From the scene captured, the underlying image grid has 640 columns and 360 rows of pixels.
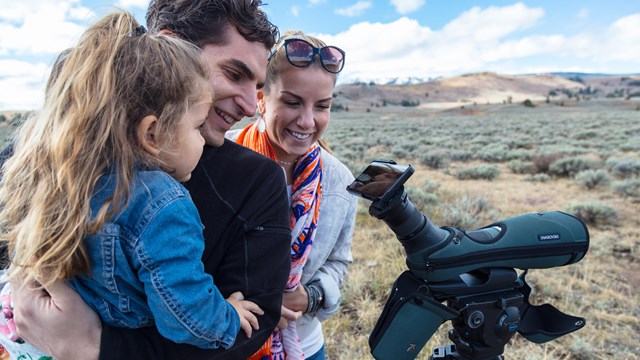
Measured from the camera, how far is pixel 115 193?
34.6 inches

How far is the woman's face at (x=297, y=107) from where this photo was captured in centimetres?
167

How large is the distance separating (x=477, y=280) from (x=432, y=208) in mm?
5422

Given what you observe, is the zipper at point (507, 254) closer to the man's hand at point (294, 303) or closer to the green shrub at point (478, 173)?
the man's hand at point (294, 303)

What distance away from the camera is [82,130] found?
877 millimetres

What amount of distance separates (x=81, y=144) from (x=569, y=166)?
10745mm

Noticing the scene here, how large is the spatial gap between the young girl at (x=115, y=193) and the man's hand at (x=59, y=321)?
0.03 meters

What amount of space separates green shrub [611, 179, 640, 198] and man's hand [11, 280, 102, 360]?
9030 mm

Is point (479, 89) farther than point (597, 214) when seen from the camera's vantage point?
Yes

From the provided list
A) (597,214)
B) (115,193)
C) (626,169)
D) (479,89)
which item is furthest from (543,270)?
(479,89)

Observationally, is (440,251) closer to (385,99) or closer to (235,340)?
(235,340)

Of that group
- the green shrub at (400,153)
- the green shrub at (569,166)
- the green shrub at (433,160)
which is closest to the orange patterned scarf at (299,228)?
the green shrub at (569,166)

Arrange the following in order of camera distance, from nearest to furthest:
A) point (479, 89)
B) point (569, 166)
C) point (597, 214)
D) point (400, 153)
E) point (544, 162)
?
point (597, 214), point (569, 166), point (544, 162), point (400, 153), point (479, 89)

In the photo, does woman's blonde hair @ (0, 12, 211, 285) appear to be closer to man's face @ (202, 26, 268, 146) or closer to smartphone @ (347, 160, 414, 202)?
man's face @ (202, 26, 268, 146)

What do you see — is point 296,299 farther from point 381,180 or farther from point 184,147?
point 184,147
